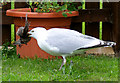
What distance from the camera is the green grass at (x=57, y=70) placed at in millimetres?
3073

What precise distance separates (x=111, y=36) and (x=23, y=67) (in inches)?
68.9

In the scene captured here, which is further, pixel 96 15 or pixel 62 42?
pixel 96 15

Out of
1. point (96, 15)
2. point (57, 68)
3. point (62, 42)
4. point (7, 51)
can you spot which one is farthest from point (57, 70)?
point (96, 15)

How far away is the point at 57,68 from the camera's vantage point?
3463 mm

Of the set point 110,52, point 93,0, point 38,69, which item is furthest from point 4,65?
point 93,0

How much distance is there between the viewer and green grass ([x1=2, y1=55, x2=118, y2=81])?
307 centimetres

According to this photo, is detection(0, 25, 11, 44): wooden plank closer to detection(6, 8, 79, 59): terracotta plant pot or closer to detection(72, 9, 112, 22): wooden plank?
detection(6, 8, 79, 59): terracotta plant pot

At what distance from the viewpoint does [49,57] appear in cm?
394

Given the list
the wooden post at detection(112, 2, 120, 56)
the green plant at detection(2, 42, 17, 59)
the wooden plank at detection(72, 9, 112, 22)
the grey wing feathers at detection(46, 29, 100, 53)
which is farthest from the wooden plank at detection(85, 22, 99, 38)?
the grey wing feathers at detection(46, 29, 100, 53)

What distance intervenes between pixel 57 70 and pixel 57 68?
6.2 inches

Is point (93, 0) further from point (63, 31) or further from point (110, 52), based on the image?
point (63, 31)

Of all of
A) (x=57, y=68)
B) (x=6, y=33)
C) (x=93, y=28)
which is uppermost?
(x=93, y=28)

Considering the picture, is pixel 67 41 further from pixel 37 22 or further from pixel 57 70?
pixel 37 22

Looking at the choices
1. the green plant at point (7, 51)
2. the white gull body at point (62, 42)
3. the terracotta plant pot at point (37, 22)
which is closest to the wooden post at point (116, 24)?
the terracotta plant pot at point (37, 22)
